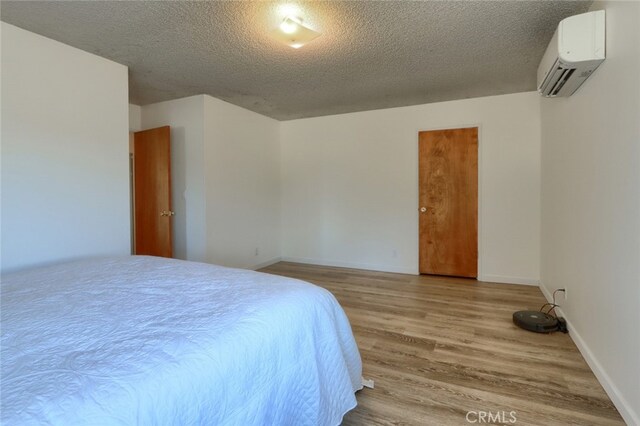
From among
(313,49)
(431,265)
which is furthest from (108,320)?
(431,265)

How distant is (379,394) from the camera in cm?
178

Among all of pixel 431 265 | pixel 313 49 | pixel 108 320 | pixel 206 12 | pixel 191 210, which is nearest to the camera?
pixel 108 320

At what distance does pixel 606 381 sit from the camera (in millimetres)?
1775

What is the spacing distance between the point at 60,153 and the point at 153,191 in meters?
1.43

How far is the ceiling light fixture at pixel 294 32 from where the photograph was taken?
205 cm

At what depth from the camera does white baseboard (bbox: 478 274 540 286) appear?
3.81 metres

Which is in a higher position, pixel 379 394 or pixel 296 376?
pixel 296 376

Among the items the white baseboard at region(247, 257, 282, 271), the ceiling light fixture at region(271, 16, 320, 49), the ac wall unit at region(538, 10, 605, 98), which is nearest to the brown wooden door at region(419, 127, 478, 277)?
the ac wall unit at region(538, 10, 605, 98)

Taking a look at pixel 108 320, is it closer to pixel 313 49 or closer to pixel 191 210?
pixel 313 49

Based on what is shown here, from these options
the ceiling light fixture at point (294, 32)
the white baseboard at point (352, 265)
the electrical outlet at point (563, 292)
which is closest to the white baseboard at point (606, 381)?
the electrical outlet at point (563, 292)

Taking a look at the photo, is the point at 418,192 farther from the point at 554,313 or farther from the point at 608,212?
the point at 608,212

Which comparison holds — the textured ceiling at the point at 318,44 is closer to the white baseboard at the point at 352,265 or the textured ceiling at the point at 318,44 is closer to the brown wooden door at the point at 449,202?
the brown wooden door at the point at 449,202

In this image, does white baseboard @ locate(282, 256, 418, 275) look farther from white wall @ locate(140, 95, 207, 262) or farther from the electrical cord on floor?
white wall @ locate(140, 95, 207, 262)

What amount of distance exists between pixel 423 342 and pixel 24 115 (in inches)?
136
